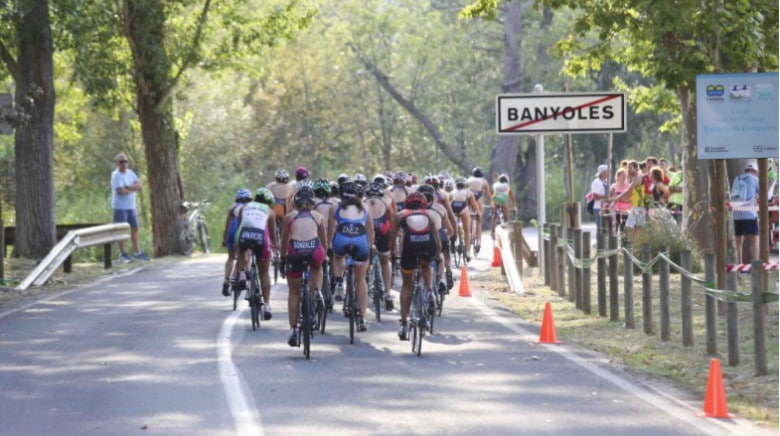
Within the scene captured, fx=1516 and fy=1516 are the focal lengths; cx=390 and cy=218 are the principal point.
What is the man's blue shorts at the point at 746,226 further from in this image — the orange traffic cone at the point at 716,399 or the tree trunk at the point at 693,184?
the orange traffic cone at the point at 716,399

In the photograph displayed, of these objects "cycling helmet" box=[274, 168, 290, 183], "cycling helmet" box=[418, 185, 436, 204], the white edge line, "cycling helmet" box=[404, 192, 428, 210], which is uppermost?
"cycling helmet" box=[274, 168, 290, 183]

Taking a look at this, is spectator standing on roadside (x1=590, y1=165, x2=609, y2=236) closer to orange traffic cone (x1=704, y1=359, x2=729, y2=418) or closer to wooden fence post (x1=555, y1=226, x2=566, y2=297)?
wooden fence post (x1=555, y1=226, x2=566, y2=297)

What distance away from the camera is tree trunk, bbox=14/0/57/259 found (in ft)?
93.9

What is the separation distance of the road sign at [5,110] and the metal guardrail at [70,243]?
2.25m

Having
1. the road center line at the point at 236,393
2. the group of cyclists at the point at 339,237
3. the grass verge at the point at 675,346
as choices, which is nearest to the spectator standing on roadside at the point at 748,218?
the grass verge at the point at 675,346

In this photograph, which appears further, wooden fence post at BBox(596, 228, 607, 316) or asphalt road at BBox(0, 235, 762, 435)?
wooden fence post at BBox(596, 228, 607, 316)

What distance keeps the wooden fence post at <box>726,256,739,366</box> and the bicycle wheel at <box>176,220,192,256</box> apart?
2222 centimetres

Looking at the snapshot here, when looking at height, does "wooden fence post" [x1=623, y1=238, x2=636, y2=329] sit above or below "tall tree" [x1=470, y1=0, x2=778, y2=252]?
below

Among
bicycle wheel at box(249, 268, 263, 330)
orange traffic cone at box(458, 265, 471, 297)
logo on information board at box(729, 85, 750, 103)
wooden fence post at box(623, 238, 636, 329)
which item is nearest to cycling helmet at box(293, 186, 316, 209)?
bicycle wheel at box(249, 268, 263, 330)

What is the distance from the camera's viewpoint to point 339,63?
63.3 m

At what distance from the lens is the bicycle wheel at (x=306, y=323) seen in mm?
14289

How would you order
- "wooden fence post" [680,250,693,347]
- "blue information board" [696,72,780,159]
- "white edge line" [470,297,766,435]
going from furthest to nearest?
"blue information board" [696,72,780,159] < "wooden fence post" [680,250,693,347] < "white edge line" [470,297,766,435]

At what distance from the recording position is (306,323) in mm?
14312

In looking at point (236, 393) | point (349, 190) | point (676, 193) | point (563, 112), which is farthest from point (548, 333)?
point (676, 193)
